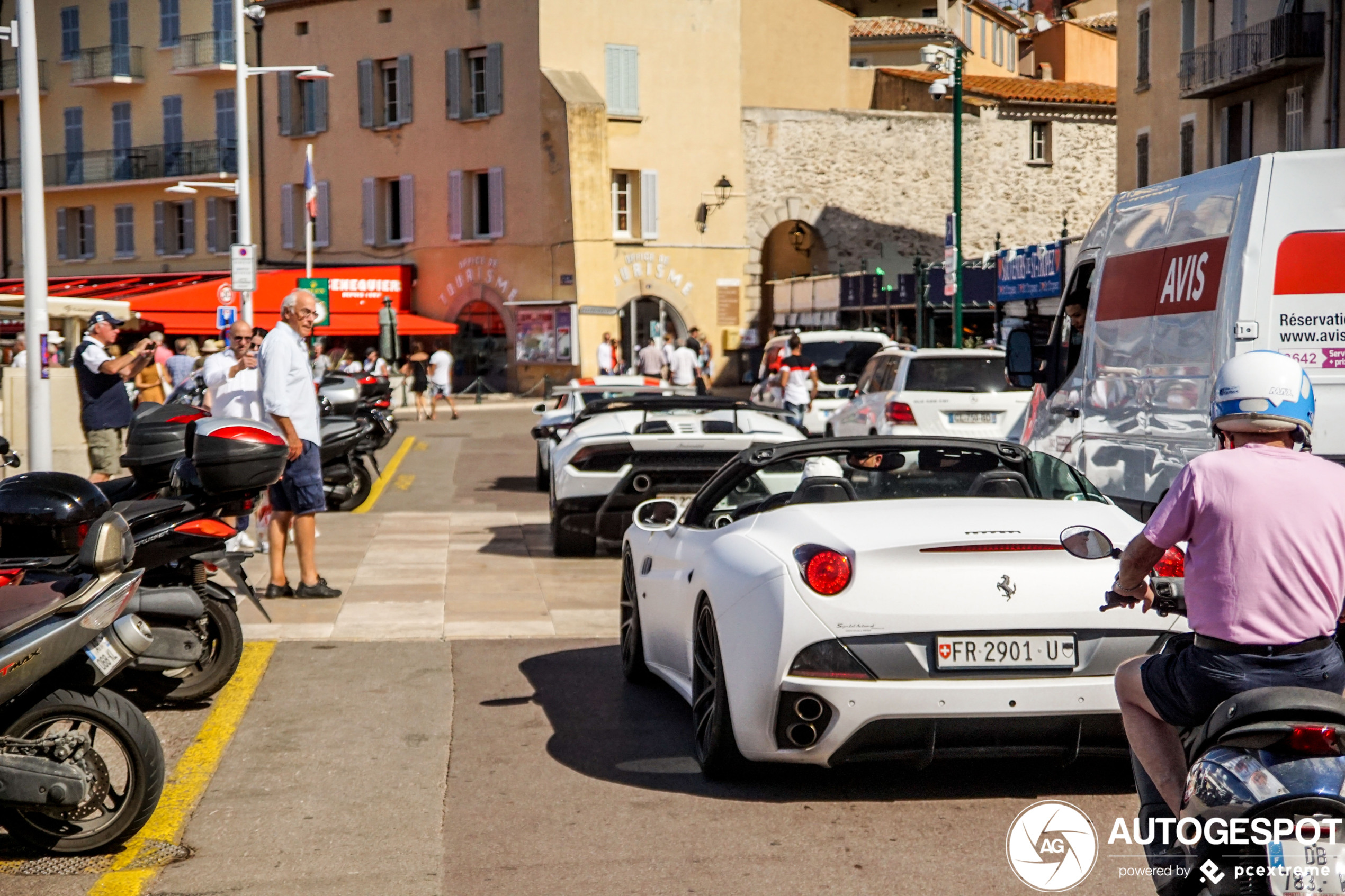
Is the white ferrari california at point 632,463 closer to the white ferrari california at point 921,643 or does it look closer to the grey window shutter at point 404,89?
the white ferrari california at point 921,643

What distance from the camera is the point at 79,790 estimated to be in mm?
5020

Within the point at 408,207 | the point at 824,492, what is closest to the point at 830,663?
the point at 824,492

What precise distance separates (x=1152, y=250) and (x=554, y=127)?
38014 millimetres

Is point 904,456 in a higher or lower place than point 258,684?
higher

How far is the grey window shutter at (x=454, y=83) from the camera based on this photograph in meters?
49.0

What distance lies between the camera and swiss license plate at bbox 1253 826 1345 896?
324 cm

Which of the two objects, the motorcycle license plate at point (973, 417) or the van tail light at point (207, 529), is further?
the motorcycle license plate at point (973, 417)

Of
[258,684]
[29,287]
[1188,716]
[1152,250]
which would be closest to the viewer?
[1188,716]

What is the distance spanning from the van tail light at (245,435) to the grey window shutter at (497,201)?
1638 inches

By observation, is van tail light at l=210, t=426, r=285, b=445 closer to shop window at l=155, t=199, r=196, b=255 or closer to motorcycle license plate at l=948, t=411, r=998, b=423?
motorcycle license plate at l=948, t=411, r=998, b=423

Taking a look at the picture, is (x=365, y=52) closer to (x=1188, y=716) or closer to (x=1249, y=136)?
(x=1249, y=136)

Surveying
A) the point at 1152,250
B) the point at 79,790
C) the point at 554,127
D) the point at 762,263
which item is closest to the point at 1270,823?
the point at 79,790

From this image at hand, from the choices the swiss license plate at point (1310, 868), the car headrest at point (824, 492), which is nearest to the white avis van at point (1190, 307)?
the car headrest at point (824, 492)

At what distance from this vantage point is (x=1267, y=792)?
11.1 ft
